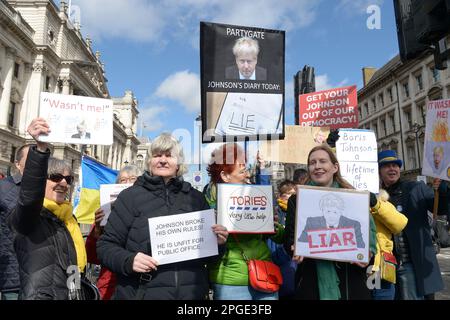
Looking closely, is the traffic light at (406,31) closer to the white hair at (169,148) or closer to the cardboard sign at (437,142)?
the cardboard sign at (437,142)

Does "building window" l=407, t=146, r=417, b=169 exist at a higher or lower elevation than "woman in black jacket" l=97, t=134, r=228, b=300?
higher

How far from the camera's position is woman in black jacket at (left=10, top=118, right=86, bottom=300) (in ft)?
6.50

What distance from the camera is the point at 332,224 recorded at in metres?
2.33

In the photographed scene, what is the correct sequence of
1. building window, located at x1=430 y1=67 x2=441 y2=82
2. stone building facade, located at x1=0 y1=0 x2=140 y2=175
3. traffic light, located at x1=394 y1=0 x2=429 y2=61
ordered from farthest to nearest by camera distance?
stone building facade, located at x1=0 y1=0 x2=140 y2=175 → building window, located at x1=430 y1=67 x2=441 y2=82 → traffic light, located at x1=394 y1=0 x2=429 y2=61

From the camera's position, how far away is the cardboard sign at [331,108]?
525cm

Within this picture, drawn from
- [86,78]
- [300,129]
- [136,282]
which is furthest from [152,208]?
[86,78]

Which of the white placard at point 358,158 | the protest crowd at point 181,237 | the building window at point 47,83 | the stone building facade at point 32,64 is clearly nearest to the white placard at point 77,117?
the protest crowd at point 181,237

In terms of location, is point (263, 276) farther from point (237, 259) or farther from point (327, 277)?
point (327, 277)

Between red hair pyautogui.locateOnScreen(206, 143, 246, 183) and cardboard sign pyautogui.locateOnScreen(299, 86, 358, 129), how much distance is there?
3.04 metres

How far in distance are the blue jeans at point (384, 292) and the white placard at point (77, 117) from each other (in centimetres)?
314

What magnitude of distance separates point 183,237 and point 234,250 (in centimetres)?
45

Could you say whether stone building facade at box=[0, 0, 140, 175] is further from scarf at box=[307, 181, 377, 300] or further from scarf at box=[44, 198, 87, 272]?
scarf at box=[307, 181, 377, 300]

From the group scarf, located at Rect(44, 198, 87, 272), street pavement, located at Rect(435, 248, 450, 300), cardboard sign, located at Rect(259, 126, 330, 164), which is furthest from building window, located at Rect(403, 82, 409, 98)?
scarf, located at Rect(44, 198, 87, 272)
